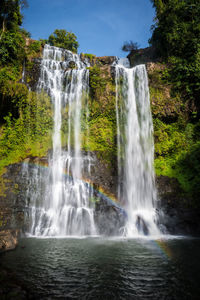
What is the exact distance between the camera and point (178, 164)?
36.5ft

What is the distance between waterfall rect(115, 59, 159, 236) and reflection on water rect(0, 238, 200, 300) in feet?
8.35

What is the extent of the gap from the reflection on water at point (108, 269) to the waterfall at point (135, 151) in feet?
8.35

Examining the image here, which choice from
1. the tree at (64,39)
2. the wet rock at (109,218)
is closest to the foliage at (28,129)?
the wet rock at (109,218)

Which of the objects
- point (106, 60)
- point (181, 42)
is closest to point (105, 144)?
point (181, 42)

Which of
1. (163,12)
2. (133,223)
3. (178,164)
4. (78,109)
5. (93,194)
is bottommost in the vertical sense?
(133,223)

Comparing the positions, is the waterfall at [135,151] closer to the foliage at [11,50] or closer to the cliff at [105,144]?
the cliff at [105,144]

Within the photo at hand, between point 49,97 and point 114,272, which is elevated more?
point 49,97

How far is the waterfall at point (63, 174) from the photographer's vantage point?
8.62m

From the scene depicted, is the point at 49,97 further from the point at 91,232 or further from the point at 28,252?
the point at 28,252

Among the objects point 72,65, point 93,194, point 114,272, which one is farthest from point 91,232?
point 72,65

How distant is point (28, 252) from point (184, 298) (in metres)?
4.22

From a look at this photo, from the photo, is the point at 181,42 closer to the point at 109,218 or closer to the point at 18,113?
the point at 18,113

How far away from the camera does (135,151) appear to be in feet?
38.0

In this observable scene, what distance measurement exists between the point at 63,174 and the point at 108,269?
261 inches
